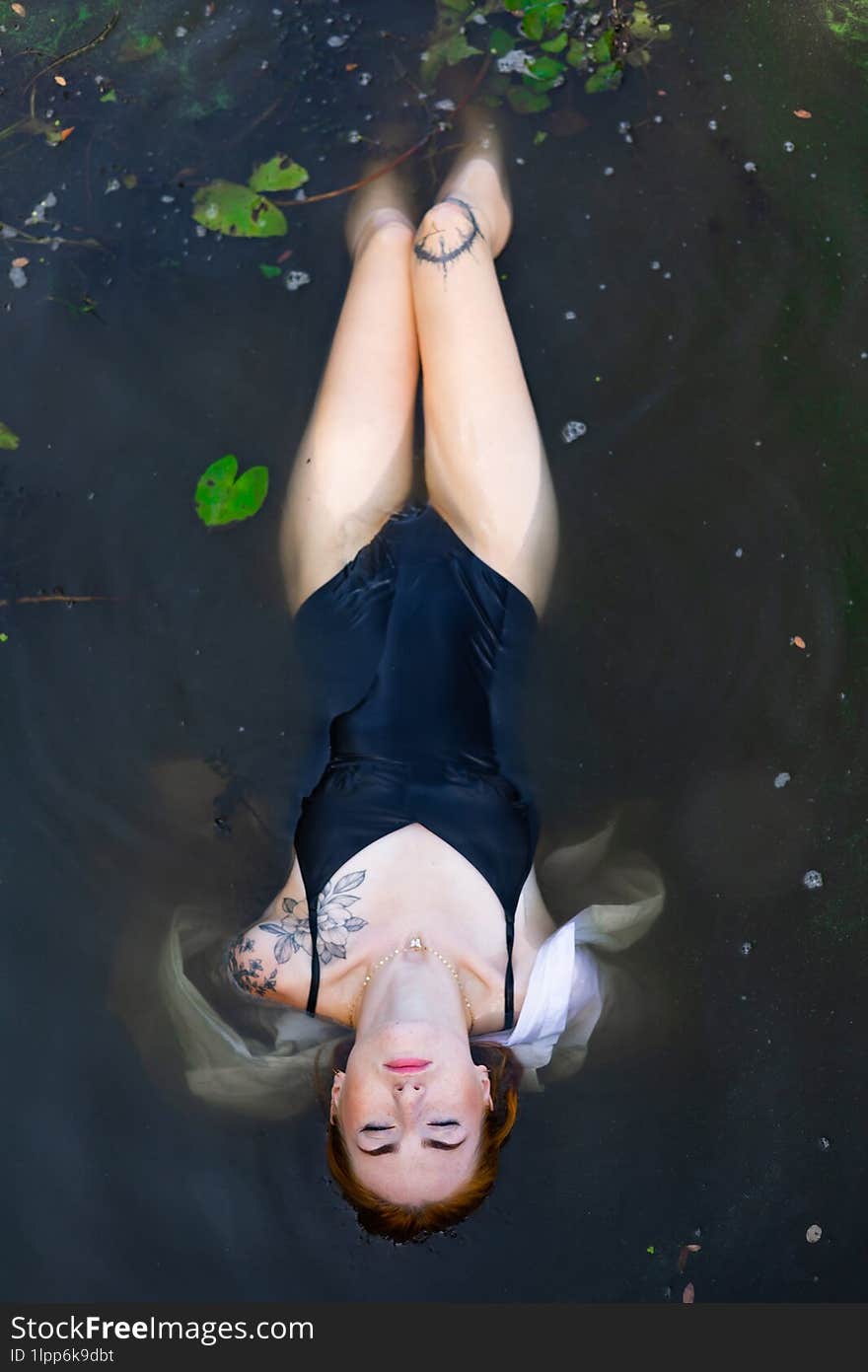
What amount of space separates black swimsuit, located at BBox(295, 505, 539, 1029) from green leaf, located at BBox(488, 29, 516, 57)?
6.24 feet

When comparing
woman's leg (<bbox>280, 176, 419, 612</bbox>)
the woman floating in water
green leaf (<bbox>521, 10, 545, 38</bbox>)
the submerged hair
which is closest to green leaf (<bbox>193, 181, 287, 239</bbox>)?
the woman floating in water

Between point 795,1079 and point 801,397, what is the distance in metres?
2.37

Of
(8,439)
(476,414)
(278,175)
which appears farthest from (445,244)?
(8,439)

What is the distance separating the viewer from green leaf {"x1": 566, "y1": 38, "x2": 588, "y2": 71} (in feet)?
13.0

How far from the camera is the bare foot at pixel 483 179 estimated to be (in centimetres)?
362

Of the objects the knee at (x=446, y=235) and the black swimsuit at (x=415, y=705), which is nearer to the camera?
the black swimsuit at (x=415, y=705)

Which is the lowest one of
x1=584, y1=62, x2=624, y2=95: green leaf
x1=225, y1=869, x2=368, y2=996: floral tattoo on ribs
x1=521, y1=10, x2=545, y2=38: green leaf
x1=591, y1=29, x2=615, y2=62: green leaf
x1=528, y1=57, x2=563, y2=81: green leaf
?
x1=225, y1=869, x2=368, y2=996: floral tattoo on ribs

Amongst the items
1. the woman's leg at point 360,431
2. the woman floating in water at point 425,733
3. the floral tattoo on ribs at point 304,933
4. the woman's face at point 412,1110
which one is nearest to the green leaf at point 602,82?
the woman floating in water at point 425,733

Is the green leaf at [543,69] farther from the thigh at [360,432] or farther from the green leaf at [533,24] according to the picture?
the thigh at [360,432]

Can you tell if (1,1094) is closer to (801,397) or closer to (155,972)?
(155,972)

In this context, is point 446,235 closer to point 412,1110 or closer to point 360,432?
point 360,432

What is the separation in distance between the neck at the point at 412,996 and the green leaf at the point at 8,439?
2.25m

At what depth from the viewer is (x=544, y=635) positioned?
3580 millimetres

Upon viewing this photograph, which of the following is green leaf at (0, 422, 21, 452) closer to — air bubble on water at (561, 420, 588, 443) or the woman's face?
air bubble on water at (561, 420, 588, 443)
